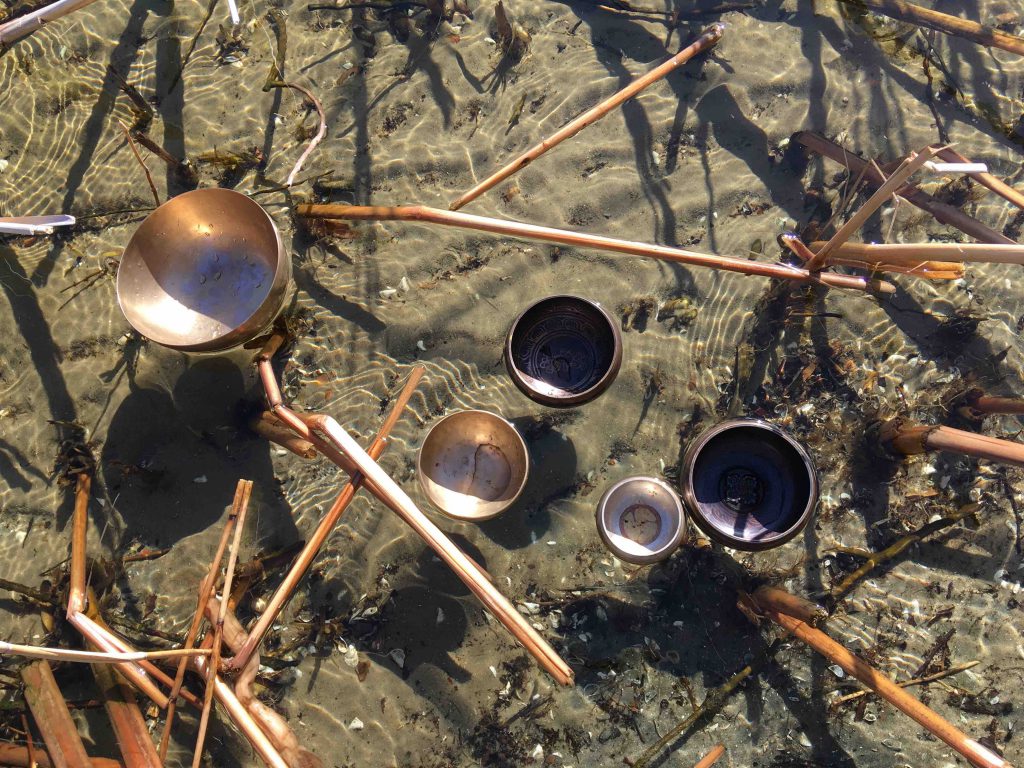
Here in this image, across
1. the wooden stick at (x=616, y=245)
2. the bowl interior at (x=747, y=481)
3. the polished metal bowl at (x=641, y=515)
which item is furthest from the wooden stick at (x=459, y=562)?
the bowl interior at (x=747, y=481)

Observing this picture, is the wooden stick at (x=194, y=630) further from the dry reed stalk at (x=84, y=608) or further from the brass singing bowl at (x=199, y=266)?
the brass singing bowl at (x=199, y=266)

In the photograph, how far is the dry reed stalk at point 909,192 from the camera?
16.0ft

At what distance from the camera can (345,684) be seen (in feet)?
15.8

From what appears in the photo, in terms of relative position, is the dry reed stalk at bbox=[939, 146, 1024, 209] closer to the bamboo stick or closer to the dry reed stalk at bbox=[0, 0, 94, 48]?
the dry reed stalk at bbox=[0, 0, 94, 48]

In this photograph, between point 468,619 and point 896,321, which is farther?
point 896,321

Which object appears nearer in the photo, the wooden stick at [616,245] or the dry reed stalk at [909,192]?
the wooden stick at [616,245]

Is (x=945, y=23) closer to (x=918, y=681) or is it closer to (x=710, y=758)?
(x=918, y=681)

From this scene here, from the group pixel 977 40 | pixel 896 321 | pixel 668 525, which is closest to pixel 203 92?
pixel 668 525

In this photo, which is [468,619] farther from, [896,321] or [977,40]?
[977,40]

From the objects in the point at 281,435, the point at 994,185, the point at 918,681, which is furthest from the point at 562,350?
the point at 918,681

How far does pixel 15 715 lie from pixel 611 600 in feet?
15.6

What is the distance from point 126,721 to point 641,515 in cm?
413

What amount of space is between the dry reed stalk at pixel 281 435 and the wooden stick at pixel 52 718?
2.30 metres

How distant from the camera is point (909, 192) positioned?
5.21 meters
